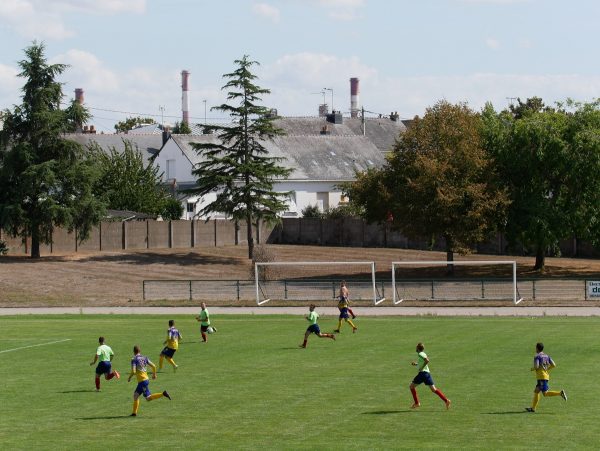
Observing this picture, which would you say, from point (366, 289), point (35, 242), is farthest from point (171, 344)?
point (35, 242)

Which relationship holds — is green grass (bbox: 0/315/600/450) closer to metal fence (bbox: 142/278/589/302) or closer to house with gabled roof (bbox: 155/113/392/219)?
metal fence (bbox: 142/278/589/302)

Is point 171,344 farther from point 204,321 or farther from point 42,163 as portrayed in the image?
point 42,163

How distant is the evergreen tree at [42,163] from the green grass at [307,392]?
31.1m

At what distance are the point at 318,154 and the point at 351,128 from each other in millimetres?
22501

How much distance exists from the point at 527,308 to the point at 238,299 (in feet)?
55.1

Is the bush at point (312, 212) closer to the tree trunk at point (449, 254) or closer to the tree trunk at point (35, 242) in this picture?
the tree trunk at point (449, 254)

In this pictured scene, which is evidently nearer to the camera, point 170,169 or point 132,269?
point 132,269

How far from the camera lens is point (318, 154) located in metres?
112

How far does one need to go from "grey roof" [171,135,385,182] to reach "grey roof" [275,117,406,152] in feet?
15.7

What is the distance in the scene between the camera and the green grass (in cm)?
2334

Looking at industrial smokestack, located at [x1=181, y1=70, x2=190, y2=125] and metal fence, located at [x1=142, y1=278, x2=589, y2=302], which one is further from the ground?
industrial smokestack, located at [x1=181, y1=70, x2=190, y2=125]

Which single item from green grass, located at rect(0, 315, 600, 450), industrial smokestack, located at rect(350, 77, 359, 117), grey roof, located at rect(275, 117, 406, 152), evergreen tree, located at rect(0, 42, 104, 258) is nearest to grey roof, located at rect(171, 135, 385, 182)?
grey roof, located at rect(275, 117, 406, 152)

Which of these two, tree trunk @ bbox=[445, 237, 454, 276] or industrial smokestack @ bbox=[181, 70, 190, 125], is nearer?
tree trunk @ bbox=[445, 237, 454, 276]

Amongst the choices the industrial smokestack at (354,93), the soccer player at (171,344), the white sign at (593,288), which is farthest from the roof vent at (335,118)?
the soccer player at (171,344)
